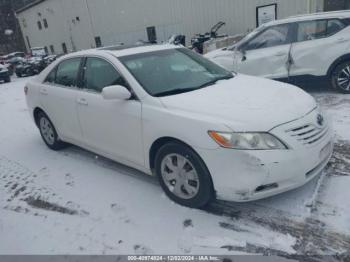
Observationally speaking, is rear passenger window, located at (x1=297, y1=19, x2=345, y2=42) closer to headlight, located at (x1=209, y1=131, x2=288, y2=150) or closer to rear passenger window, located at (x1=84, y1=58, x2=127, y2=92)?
rear passenger window, located at (x1=84, y1=58, x2=127, y2=92)

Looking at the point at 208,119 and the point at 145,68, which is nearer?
the point at 208,119

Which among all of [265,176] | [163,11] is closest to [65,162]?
[265,176]

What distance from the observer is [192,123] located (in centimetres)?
308

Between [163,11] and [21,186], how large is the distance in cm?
1904

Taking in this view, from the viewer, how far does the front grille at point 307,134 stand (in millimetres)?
2976

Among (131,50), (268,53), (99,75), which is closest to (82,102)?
(99,75)

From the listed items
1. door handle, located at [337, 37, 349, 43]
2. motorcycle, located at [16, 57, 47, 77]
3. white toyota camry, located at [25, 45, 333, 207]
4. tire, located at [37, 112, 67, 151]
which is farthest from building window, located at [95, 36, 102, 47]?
white toyota camry, located at [25, 45, 333, 207]

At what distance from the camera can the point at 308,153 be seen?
299 centimetres

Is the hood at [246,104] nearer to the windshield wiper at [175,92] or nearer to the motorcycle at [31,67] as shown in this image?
the windshield wiper at [175,92]

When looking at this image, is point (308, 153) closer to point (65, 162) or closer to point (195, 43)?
point (65, 162)

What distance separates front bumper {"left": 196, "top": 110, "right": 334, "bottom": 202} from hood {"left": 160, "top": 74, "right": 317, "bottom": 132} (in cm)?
14

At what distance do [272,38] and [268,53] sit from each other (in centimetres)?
33

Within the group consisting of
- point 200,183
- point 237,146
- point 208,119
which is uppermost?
point 208,119

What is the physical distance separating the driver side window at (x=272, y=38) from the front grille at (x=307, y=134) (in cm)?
413
